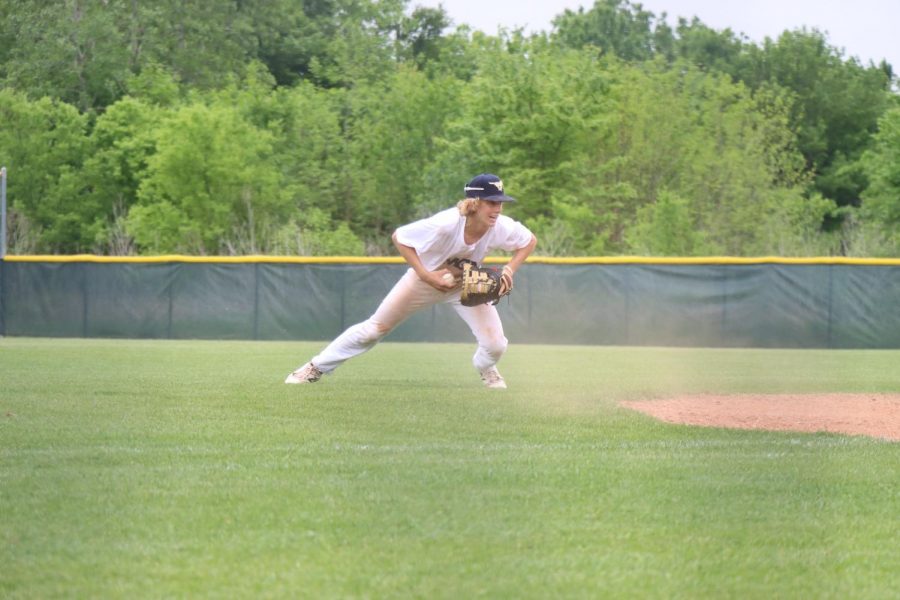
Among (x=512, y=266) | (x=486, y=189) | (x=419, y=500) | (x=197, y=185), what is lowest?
(x=419, y=500)

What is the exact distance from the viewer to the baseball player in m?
9.56

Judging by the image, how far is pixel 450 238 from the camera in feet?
32.2

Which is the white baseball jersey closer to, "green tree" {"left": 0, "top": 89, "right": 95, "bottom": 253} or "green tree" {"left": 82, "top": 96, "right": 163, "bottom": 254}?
"green tree" {"left": 82, "top": 96, "right": 163, "bottom": 254}

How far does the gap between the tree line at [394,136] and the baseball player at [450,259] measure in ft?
76.7

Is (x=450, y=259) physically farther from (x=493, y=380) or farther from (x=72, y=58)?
(x=72, y=58)

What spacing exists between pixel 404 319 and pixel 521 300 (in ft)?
44.0

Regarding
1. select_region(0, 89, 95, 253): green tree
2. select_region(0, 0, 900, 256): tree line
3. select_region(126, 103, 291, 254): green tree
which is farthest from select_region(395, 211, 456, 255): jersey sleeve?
select_region(0, 89, 95, 253): green tree

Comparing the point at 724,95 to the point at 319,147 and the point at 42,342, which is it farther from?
the point at 42,342

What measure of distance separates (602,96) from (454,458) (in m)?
38.4

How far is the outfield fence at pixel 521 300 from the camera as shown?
23000 mm

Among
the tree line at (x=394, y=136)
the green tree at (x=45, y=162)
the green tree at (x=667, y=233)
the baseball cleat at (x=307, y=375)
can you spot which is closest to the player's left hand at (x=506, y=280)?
the baseball cleat at (x=307, y=375)

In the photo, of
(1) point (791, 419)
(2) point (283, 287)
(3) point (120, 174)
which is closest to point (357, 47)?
(3) point (120, 174)

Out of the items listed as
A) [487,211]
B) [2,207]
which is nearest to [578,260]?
[2,207]

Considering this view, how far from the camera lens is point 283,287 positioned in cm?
2384
